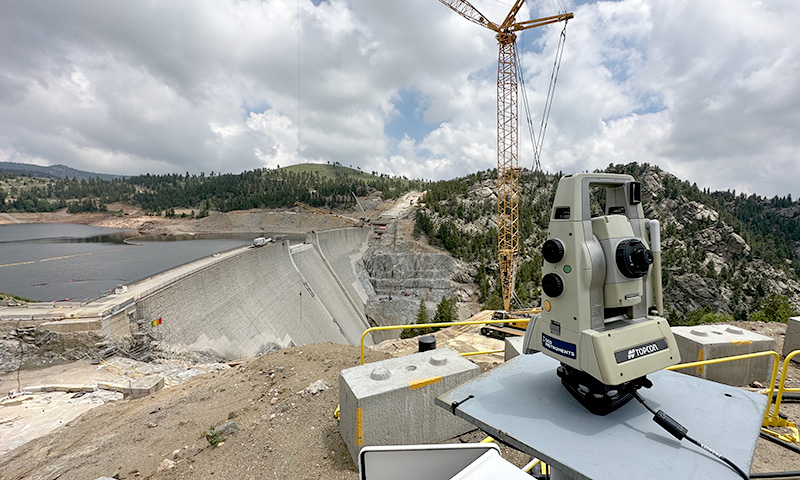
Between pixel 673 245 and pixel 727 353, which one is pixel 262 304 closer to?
pixel 727 353

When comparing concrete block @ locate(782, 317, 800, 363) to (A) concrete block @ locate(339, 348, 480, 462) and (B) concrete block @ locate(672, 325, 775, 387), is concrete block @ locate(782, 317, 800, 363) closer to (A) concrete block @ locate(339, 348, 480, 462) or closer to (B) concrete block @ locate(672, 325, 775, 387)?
(B) concrete block @ locate(672, 325, 775, 387)

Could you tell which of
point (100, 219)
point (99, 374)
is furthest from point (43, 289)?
point (100, 219)

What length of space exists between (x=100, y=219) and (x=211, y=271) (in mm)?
125405

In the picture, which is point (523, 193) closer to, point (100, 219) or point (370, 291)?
point (370, 291)

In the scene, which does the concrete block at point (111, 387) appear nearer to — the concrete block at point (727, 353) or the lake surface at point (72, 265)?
the lake surface at point (72, 265)

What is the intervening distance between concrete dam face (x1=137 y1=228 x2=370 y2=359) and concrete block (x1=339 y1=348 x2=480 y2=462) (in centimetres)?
1581

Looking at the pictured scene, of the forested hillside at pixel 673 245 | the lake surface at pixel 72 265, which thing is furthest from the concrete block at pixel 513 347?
the forested hillside at pixel 673 245

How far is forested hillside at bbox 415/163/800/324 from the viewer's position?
53375 mm

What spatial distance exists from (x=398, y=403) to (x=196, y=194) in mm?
137984

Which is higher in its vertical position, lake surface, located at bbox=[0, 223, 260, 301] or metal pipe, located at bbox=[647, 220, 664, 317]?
metal pipe, located at bbox=[647, 220, 664, 317]

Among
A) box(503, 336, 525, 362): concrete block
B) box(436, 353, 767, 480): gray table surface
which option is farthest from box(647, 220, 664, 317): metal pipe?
box(503, 336, 525, 362): concrete block

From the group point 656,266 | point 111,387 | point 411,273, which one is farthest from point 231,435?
point 411,273

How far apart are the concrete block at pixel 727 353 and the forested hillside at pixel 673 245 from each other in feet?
104

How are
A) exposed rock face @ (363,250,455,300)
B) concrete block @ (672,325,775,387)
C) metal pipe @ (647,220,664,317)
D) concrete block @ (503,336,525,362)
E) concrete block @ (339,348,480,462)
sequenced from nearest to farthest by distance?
1. metal pipe @ (647,220,664,317)
2. concrete block @ (339,348,480,462)
3. concrete block @ (672,325,775,387)
4. concrete block @ (503,336,525,362)
5. exposed rock face @ (363,250,455,300)
